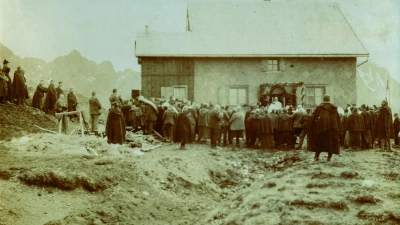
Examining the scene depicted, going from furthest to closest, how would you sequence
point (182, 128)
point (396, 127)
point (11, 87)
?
point (396, 127), point (11, 87), point (182, 128)

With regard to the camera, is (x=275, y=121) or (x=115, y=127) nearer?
(x=115, y=127)

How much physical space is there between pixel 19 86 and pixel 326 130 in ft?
45.8

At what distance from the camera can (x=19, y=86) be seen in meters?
19.0

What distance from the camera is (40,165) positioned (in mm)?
10703

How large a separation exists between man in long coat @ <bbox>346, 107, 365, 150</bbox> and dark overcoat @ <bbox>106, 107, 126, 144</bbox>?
9.31 metres

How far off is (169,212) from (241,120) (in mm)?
7667

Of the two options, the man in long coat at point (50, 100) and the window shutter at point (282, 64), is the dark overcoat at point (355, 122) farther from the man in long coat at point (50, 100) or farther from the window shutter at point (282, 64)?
the man in long coat at point (50, 100)

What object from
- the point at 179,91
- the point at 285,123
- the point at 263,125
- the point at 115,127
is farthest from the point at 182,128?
the point at 179,91

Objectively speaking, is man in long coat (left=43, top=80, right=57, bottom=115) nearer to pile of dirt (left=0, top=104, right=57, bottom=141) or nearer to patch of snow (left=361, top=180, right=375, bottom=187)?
pile of dirt (left=0, top=104, right=57, bottom=141)

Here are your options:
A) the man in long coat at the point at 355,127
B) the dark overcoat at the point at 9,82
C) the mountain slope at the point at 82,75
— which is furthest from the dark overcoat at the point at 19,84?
the man in long coat at the point at 355,127

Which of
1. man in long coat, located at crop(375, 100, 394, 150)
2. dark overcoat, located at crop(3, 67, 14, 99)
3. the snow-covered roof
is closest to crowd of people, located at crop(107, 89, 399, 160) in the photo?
man in long coat, located at crop(375, 100, 394, 150)

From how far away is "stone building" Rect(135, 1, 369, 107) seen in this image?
2373cm

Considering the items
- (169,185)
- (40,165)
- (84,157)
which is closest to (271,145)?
(169,185)

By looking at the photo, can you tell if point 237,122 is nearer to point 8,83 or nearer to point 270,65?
point 270,65
